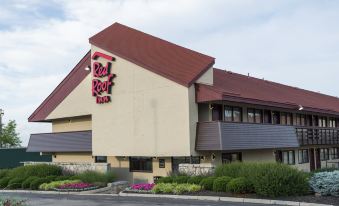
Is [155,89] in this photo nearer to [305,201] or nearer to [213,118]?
[213,118]

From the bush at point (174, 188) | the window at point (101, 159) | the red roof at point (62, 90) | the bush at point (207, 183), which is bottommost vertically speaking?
the bush at point (174, 188)

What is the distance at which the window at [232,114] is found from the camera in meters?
29.4

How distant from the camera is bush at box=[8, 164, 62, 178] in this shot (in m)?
29.3

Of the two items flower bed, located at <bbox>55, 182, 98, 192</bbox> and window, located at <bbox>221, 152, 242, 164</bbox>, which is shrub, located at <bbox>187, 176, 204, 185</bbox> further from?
flower bed, located at <bbox>55, 182, 98, 192</bbox>

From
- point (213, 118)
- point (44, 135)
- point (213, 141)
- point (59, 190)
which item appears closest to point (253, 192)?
point (213, 141)

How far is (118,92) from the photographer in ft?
100

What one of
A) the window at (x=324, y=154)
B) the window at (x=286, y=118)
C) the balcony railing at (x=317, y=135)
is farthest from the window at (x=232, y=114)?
the window at (x=324, y=154)

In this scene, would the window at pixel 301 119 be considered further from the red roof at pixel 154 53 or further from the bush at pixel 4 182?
the bush at pixel 4 182

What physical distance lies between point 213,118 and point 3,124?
42766 millimetres

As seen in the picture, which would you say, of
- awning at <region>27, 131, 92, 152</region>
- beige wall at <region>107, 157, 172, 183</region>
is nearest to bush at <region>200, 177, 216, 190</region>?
beige wall at <region>107, 157, 172, 183</region>

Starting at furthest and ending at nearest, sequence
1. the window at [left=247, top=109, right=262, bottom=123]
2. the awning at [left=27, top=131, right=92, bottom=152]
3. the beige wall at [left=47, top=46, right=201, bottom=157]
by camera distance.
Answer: the awning at [left=27, top=131, right=92, bottom=152] < the window at [left=247, top=109, right=262, bottom=123] < the beige wall at [left=47, top=46, right=201, bottom=157]

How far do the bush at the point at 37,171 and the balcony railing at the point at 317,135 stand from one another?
17.8 metres

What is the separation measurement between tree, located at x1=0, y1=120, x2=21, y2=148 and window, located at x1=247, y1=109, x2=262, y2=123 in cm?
3898

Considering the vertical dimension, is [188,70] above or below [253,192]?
above
